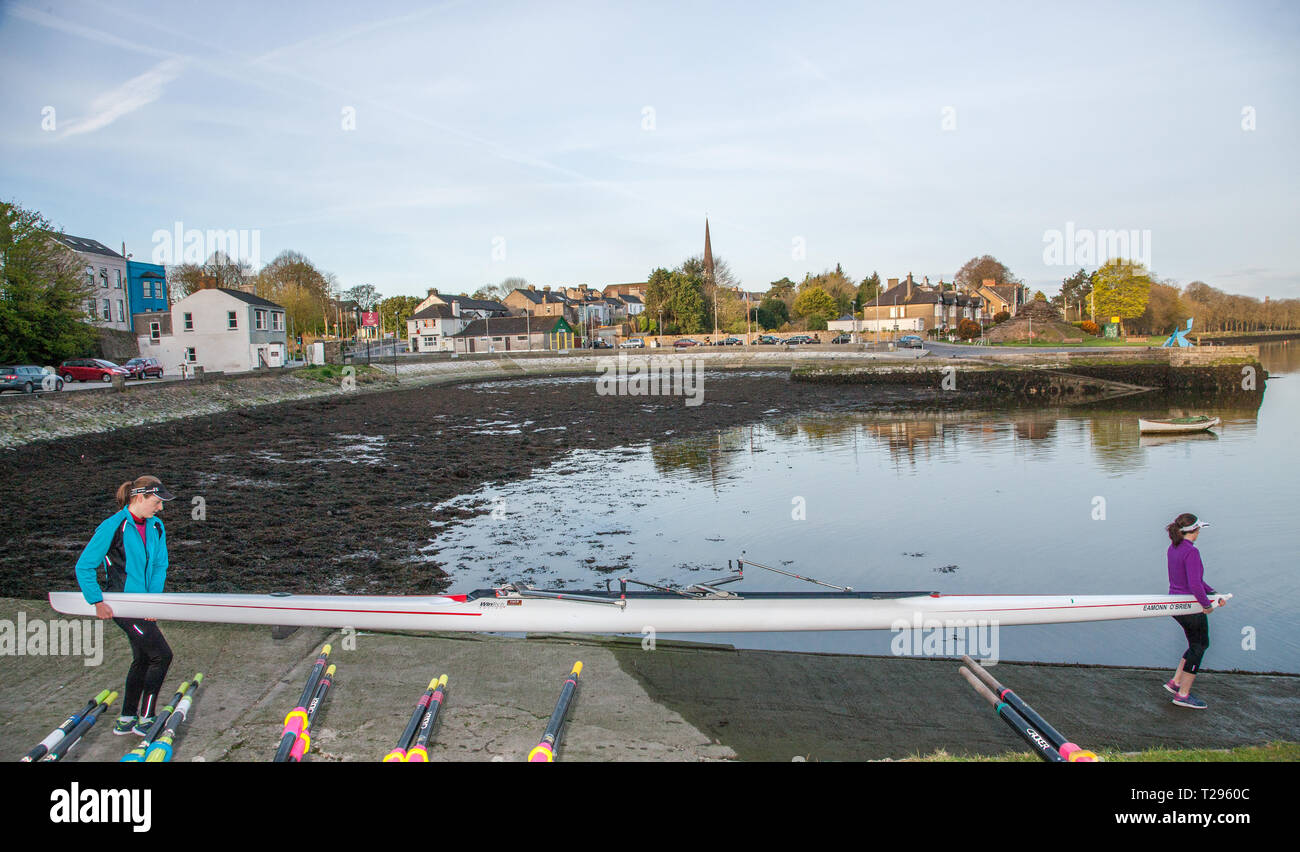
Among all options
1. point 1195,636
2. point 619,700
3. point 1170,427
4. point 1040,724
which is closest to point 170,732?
point 619,700

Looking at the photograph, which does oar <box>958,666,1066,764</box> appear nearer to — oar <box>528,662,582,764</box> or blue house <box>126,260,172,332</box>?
oar <box>528,662,582,764</box>

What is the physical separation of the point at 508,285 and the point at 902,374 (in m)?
113

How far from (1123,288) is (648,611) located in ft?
349

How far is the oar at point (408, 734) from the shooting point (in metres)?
5.02

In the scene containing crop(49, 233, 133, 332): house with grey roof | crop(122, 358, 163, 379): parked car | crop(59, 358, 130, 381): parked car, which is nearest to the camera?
crop(59, 358, 130, 381): parked car

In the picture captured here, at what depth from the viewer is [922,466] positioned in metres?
23.1

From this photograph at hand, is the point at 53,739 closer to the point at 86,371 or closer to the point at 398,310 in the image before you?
the point at 86,371

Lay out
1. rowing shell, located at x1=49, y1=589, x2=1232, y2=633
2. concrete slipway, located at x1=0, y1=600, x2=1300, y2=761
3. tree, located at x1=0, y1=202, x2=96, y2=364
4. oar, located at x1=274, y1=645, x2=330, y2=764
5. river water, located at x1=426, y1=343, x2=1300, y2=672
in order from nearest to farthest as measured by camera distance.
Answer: oar, located at x1=274, y1=645, x2=330, y2=764, concrete slipway, located at x1=0, y1=600, x2=1300, y2=761, rowing shell, located at x1=49, y1=589, x2=1232, y2=633, river water, located at x1=426, y1=343, x2=1300, y2=672, tree, located at x1=0, y1=202, x2=96, y2=364

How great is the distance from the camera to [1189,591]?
6.81 m

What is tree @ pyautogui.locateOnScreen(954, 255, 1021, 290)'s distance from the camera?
145125mm

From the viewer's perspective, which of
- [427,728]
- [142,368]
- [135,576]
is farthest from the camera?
[142,368]

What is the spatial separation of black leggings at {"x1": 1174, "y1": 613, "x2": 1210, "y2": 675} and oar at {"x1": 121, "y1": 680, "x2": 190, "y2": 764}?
28.7ft

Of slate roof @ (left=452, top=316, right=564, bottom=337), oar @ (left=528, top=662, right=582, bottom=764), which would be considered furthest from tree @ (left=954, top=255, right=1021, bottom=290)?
oar @ (left=528, top=662, right=582, bottom=764)
